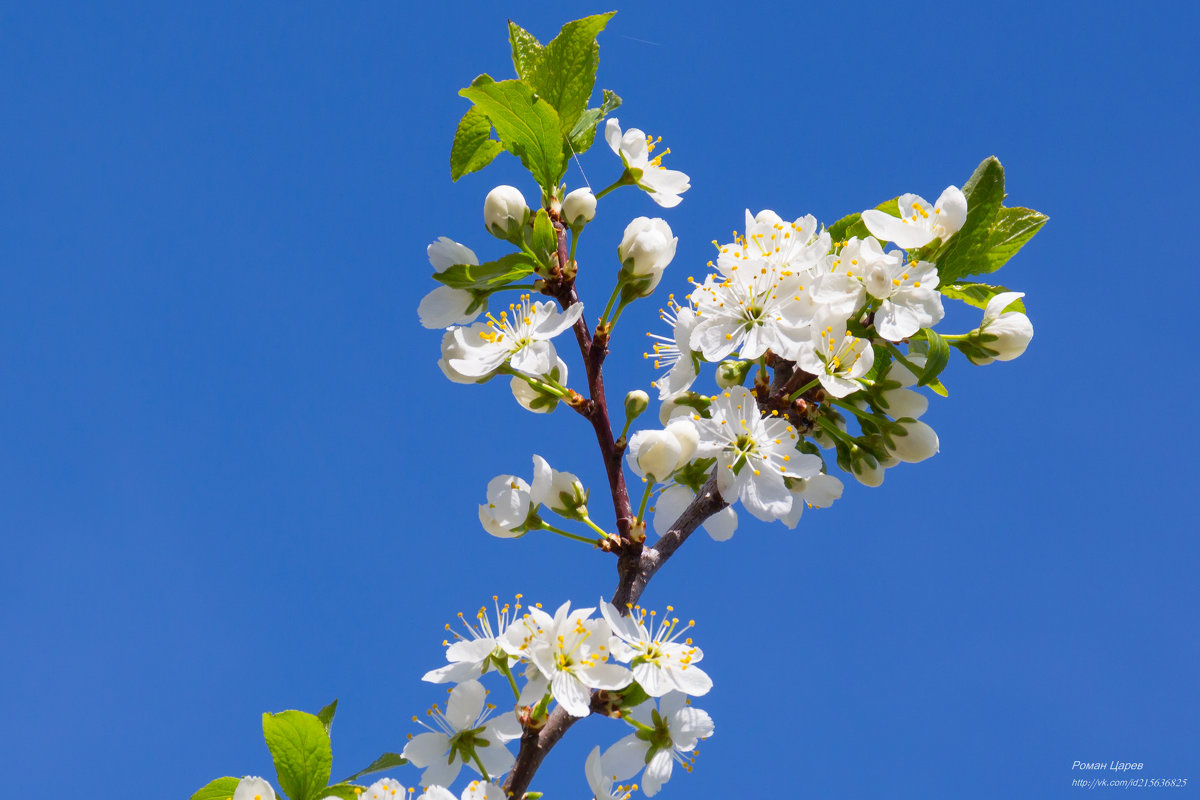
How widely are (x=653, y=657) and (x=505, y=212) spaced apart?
1013 mm

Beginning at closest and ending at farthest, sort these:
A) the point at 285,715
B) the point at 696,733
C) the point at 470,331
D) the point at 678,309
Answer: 1. the point at 285,715
2. the point at 696,733
3. the point at 470,331
4. the point at 678,309

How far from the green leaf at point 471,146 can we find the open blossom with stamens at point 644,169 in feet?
0.96

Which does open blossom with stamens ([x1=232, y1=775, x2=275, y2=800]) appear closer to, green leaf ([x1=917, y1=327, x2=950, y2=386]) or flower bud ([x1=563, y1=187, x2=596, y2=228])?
flower bud ([x1=563, y1=187, x2=596, y2=228])

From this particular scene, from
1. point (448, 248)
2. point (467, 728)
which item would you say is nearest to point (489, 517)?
point (467, 728)

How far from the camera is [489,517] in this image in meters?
1.96

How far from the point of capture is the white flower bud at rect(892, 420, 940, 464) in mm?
1977

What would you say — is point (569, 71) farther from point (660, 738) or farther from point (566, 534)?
point (660, 738)

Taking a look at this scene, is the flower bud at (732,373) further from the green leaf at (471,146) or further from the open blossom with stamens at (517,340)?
the green leaf at (471,146)

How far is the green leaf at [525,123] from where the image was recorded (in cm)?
192

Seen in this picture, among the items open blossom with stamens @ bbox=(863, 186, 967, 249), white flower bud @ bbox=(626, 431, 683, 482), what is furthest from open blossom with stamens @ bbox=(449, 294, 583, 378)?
open blossom with stamens @ bbox=(863, 186, 967, 249)

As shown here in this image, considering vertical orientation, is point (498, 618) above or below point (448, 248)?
below

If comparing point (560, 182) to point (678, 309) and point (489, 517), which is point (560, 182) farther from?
point (489, 517)

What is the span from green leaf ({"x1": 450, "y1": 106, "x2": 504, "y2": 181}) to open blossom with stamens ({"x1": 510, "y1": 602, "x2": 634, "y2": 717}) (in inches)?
44.8

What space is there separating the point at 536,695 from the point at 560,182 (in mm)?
1161
